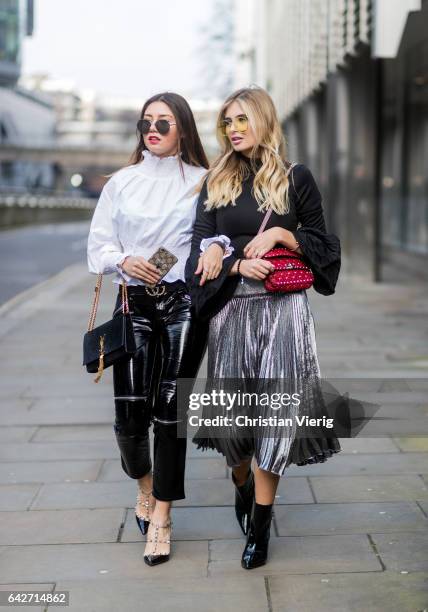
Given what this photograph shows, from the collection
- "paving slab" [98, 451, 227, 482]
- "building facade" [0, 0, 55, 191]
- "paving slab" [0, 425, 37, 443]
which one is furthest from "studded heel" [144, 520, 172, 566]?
"building facade" [0, 0, 55, 191]

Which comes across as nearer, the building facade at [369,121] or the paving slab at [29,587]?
the paving slab at [29,587]

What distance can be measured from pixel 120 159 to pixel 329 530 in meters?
95.8

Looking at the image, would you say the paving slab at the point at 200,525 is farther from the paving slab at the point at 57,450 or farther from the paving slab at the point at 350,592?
the paving slab at the point at 57,450

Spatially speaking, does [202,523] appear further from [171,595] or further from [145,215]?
[145,215]

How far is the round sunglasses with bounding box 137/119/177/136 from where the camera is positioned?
3.86 metres

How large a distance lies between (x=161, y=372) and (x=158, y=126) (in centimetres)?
94

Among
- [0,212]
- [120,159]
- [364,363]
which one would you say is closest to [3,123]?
[120,159]

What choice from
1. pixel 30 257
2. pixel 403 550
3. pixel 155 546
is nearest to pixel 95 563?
pixel 155 546

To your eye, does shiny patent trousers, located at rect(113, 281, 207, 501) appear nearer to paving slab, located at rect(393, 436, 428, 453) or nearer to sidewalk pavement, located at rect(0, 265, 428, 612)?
sidewalk pavement, located at rect(0, 265, 428, 612)

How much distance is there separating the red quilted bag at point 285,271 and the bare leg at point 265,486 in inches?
26.7

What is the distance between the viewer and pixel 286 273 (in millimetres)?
3605

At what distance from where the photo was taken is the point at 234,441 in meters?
3.78

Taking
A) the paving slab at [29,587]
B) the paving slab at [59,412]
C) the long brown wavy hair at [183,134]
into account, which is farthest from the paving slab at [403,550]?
the paving slab at [59,412]

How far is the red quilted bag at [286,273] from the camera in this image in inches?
141
